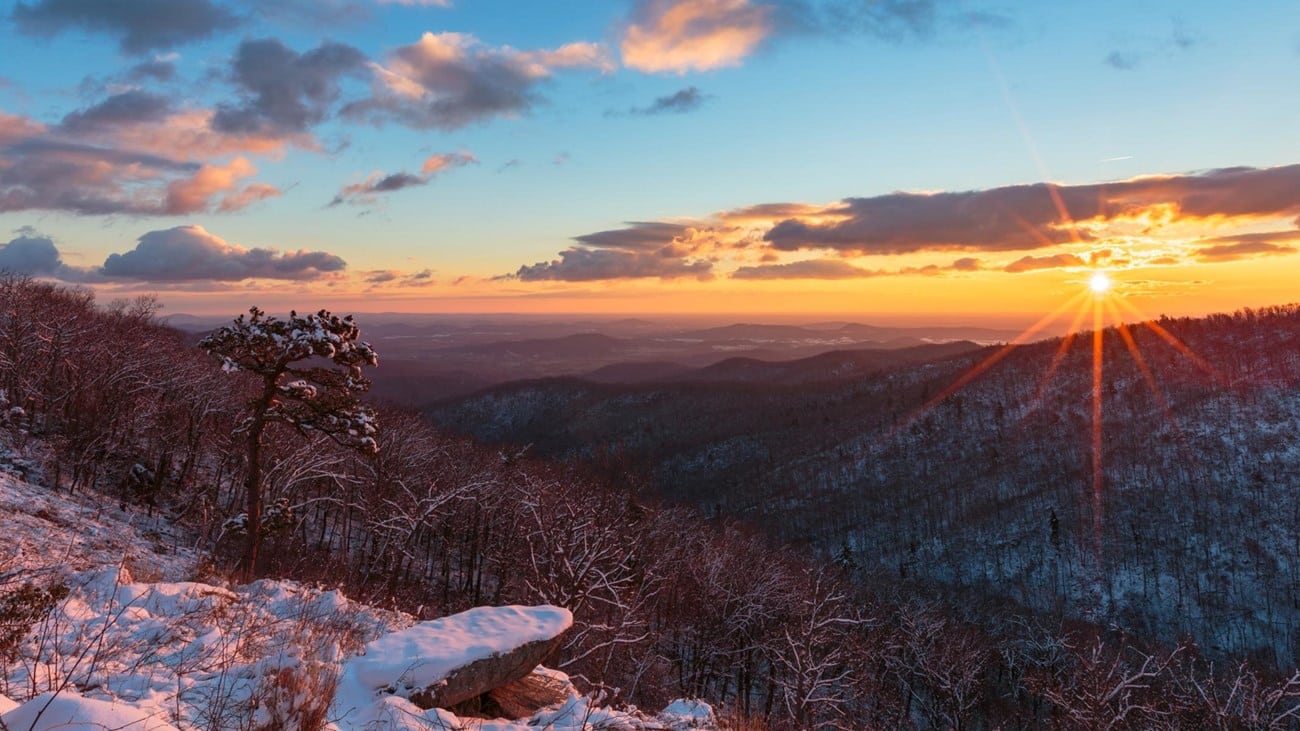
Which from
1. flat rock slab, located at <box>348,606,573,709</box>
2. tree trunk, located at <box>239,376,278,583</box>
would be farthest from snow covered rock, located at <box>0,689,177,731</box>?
tree trunk, located at <box>239,376,278,583</box>

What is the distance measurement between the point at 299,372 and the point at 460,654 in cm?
1495

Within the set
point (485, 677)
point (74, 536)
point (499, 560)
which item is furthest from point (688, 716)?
point (499, 560)

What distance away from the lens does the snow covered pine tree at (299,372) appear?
19.8m

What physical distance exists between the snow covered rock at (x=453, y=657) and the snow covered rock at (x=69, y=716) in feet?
9.70

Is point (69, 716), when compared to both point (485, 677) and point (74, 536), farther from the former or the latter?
point (74, 536)

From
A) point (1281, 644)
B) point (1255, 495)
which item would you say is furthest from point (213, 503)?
point (1255, 495)

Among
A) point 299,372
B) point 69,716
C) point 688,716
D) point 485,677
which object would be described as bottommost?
point 688,716

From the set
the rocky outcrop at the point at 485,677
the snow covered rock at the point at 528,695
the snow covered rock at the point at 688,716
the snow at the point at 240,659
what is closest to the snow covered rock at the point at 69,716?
the snow at the point at 240,659

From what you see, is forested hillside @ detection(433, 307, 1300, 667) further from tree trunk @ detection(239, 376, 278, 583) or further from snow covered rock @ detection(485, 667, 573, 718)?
snow covered rock @ detection(485, 667, 573, 718)

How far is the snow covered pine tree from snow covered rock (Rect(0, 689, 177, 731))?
1599 cm

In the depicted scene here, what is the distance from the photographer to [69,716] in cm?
467

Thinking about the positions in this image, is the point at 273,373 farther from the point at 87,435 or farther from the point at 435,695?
the point at 87,435

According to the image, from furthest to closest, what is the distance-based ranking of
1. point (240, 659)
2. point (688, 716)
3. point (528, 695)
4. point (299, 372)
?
point (299, 372)
point (688, 716)
point (528, 695)
point (240, 659)

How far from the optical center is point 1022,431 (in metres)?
187
